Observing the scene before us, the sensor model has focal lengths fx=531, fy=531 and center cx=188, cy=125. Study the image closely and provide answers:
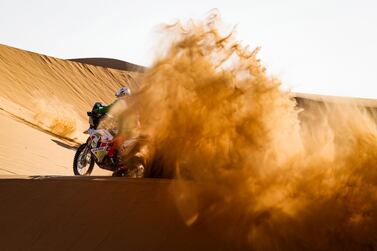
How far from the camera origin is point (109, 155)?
352 inches

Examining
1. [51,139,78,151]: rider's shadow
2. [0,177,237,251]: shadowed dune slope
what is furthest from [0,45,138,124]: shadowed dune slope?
[0,177,237,251]: shadowed dune slope

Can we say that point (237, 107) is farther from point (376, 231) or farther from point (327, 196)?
point (376, 231)

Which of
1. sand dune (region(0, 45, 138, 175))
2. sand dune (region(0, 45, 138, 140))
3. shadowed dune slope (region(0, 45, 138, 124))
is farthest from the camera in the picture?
shadowed dune slope (region(0, 45, 138, 124))

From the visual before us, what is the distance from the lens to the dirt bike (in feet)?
27.9

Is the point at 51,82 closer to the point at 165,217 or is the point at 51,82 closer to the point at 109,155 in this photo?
the point at 109,155

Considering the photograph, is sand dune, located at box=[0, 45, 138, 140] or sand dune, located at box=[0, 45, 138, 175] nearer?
sand dune, located at box=[0, 45, 138, 175]

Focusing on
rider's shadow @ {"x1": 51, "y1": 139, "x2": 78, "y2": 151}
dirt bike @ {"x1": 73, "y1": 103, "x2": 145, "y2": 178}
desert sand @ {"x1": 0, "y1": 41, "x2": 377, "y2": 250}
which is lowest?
desert sand @ {"x1": 0, "y1": 41, "x2": 377, "y2": 250}

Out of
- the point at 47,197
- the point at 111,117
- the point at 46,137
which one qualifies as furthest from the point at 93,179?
the point at 46,137

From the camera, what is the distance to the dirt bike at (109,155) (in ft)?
27.9

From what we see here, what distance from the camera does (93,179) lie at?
748cm

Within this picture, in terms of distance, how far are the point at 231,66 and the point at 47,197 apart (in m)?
3.00

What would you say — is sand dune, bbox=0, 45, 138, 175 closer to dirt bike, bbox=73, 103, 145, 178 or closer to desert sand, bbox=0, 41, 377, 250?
dirt bike, bbox=73, 103, 145, 178

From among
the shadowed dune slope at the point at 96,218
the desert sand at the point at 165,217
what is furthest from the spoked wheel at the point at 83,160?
the shadowed dune slope at the point at 96,218

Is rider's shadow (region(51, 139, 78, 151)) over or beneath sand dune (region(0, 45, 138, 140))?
beneath
